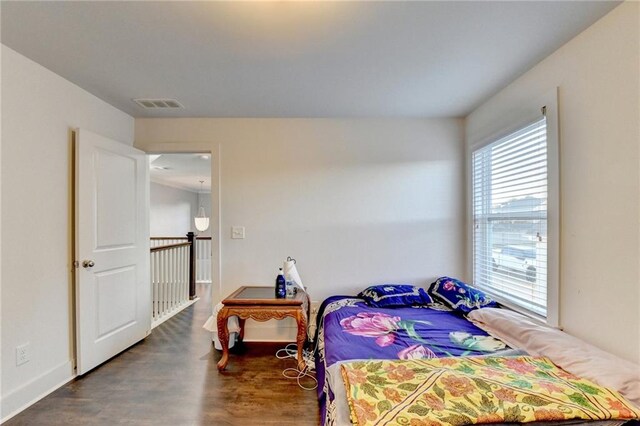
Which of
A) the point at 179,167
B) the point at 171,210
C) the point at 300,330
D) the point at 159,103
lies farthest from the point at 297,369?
the point at 171,210

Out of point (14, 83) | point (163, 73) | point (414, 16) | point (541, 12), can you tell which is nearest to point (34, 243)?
point (14, 83)

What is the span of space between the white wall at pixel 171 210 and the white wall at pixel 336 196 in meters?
4.50

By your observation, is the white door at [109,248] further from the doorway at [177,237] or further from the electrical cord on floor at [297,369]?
the electrical cord on floor at [297,369]

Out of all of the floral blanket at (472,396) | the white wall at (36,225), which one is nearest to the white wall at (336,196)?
the white wall at (36,225)

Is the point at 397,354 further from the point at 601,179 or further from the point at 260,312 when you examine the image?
the point at 601,179

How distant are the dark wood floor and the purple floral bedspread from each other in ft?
1.14

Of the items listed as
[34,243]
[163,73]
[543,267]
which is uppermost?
[163,73]

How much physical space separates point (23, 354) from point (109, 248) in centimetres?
89

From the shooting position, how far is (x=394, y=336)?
6.36ft

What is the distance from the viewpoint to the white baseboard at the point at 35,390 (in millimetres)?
1794

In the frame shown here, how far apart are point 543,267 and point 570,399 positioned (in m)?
0.98

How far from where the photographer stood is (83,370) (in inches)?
88.8

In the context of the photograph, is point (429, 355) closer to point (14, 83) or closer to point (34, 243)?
point (34, 243)

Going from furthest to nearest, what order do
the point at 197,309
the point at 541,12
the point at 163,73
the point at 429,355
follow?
the point at 197,309 → the point at 163,73 → the point at 429,355 → the point at 541,12
